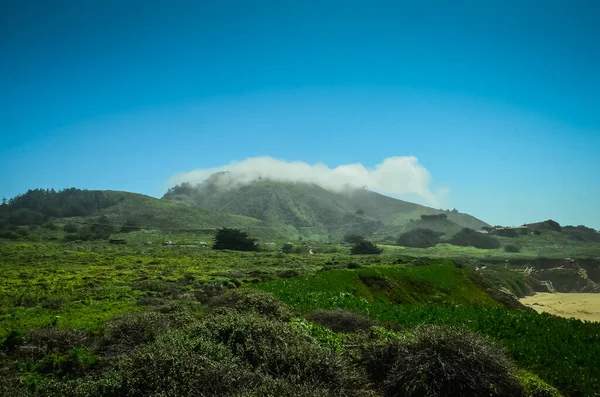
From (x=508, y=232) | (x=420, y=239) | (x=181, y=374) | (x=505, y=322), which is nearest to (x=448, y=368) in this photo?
(x=181, y=374)

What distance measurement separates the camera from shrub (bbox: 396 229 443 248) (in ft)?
507

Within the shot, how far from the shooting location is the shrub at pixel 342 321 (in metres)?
12.8

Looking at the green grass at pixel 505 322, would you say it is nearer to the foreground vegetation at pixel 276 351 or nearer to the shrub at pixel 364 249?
the foreground vegetation at pixel 276 351

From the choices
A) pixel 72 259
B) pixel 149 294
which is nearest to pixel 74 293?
pixel 149 294

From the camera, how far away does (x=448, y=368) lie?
7777mm

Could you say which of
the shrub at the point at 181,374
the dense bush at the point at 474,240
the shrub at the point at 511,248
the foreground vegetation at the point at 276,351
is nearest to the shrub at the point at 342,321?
the foreground vegetation at the point at 276,351

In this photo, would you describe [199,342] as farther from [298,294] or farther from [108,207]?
[108,207]

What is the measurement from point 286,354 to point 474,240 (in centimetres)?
16735

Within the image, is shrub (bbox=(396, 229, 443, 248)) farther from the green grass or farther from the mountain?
the green grass

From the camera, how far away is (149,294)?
22.8 meters

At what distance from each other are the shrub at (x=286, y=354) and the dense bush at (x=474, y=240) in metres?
161

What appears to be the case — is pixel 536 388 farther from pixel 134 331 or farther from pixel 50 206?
pixel 50 206

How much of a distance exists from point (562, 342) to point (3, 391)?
46.7ft

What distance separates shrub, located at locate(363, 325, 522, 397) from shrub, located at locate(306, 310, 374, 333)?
3.80 m
